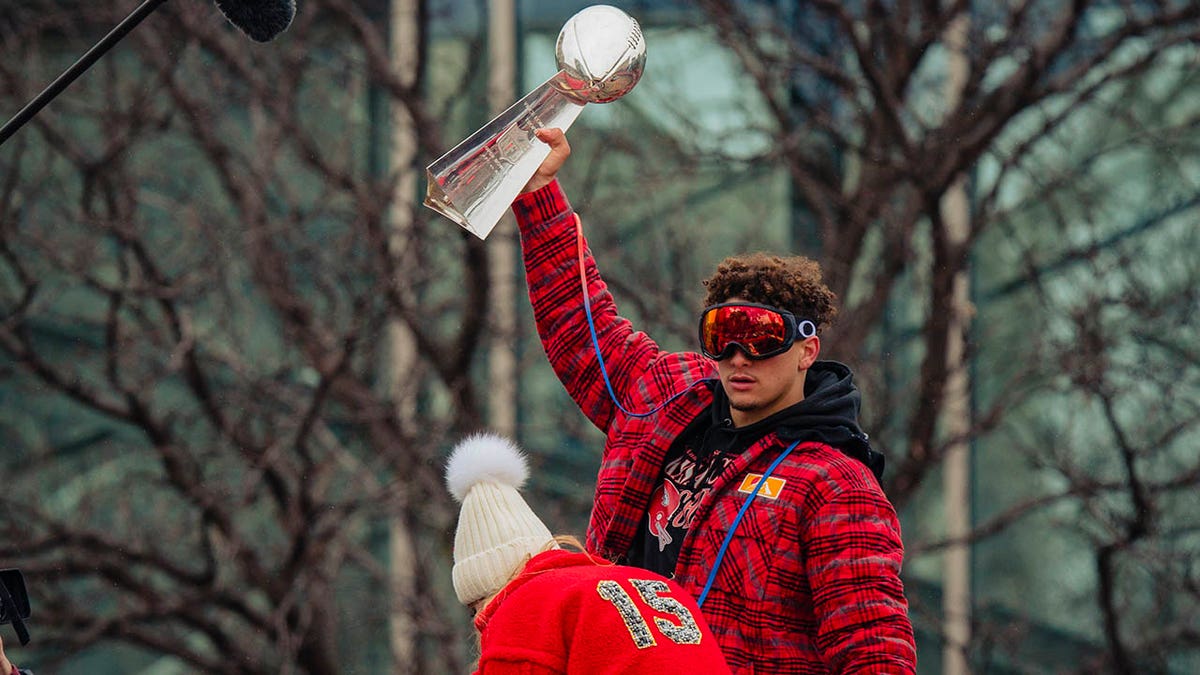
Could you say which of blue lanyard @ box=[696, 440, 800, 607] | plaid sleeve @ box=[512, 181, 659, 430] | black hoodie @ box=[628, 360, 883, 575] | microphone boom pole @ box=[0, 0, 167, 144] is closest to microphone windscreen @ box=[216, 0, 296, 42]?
microphone boom pole @ box=[0, 0, 167, 144]

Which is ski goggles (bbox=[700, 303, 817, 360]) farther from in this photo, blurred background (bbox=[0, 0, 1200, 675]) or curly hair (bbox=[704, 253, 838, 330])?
blurred background (bbox=[0, 0, 1200, 675])

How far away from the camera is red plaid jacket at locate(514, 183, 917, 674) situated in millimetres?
3139

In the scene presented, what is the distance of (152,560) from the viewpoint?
845cm

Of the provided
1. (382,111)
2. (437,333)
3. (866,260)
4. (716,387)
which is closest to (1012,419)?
(866,260)

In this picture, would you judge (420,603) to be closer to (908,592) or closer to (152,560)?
(152,560)

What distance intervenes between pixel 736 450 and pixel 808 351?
25 cm

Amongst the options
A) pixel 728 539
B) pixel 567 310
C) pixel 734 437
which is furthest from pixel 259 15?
pixel 728 539

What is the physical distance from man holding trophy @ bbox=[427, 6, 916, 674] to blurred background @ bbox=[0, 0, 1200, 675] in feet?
13.7

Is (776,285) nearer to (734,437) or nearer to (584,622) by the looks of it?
(734,437)

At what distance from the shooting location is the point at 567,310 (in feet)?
12.3

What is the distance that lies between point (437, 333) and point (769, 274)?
234 inches

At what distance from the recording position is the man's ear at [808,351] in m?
3.45

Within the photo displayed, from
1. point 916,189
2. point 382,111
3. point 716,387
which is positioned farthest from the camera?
point 382,111

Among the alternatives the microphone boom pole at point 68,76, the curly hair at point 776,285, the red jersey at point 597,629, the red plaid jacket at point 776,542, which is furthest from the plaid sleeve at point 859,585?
the microphone boom pole at point 68,76
